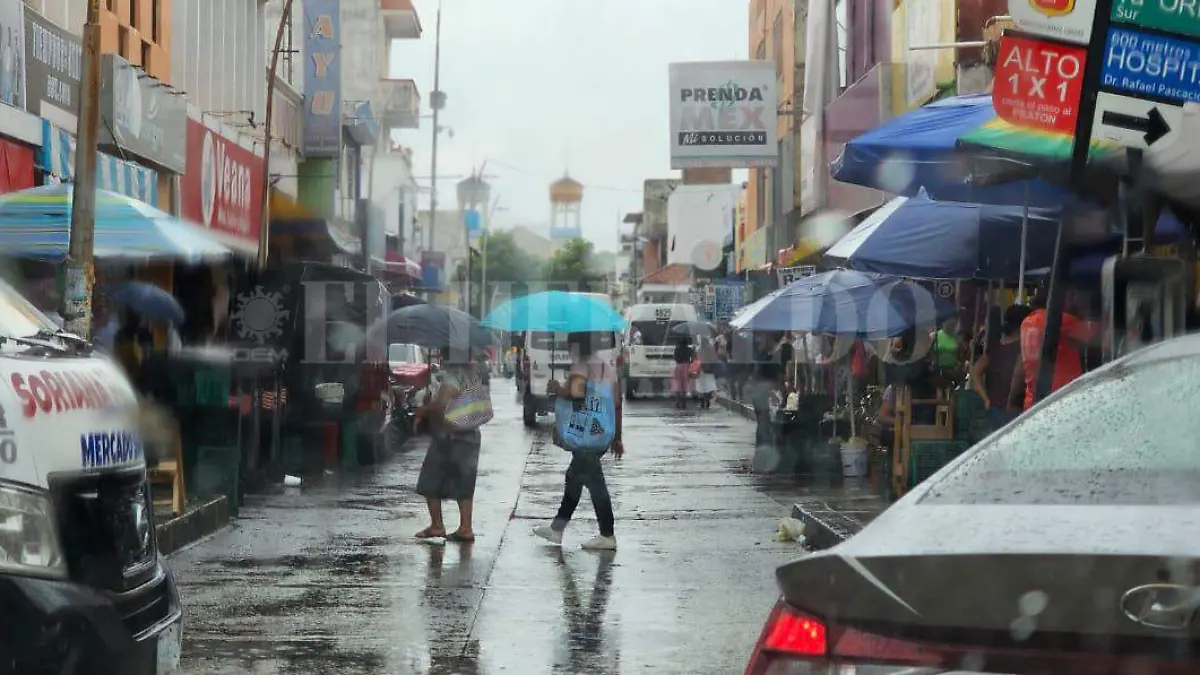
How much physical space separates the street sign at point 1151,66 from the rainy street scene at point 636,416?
0.7 inches

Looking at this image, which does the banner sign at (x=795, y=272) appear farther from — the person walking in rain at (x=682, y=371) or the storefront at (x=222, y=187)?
the storefront at (x=222, y=187)

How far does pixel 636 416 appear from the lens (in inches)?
1232

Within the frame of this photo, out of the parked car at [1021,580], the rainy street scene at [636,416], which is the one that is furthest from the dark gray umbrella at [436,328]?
the parked car at [1021,580]

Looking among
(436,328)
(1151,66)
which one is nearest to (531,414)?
(436,328)

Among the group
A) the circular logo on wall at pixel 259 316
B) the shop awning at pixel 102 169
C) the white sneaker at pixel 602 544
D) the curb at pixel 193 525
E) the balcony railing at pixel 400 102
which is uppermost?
the balcony railing at pixel 400 102

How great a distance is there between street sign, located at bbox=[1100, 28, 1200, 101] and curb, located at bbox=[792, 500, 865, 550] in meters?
4.06

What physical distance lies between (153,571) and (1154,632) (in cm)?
337

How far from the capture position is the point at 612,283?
115812 mm

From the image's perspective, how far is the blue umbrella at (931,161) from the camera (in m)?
9.62

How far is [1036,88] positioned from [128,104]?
1467 cm

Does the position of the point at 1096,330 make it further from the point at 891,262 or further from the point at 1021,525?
the point at 1021,525

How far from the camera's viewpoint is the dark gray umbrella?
15.7 metres

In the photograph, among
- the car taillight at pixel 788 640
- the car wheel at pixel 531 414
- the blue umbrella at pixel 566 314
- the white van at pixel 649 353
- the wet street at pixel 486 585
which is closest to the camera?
the car taillight at pixel 788 640

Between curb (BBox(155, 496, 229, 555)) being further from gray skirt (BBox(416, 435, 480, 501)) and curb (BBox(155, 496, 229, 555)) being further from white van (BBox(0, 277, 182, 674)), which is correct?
white van (BBox(0, 277, 182, 674))
